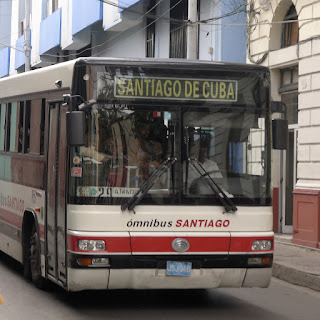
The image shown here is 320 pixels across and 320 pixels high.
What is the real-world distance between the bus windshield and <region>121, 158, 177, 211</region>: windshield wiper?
0.03 feet

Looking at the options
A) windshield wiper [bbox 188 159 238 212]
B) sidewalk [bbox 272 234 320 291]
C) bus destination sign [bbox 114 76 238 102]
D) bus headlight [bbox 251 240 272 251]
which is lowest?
sidewalk [bbox 272 234 320 291]

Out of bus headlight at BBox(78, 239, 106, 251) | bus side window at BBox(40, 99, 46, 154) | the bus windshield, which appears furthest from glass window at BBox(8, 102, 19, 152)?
bus headlight at BBox(78, 239, 106, 251)

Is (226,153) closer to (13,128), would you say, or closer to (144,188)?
(144,188)

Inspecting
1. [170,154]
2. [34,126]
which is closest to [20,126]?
[34,126]

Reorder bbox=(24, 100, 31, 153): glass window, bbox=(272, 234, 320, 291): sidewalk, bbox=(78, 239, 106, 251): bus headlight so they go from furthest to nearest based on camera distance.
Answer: bbox=(272, 234, 320, 291): sidewalk → bbox=(24, 100, 31, 153): glass window → bbox=(78, 239, 106, 251): bus headlight

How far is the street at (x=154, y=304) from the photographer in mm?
9062

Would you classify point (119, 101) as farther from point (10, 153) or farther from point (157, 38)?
point (157, 38)

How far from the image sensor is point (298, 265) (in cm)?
1334

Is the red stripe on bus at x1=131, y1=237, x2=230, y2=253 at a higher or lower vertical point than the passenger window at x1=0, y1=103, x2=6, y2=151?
lower

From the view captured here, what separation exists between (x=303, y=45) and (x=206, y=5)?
16.8ft

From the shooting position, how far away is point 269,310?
9727mm

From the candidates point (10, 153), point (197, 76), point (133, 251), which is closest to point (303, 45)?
point (10, 153)

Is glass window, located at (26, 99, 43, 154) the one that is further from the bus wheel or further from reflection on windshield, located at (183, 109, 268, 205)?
reflection on windshield, located at (183, 109, 268, 205)

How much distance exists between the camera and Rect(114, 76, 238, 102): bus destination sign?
901 centimetres
